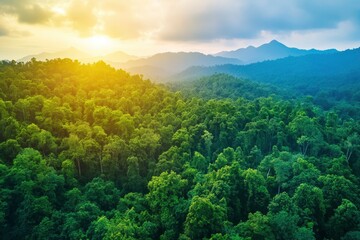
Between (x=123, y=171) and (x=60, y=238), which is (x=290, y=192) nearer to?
(x=123, y=171)

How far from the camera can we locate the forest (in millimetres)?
19594

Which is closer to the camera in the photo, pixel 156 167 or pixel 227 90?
pixel 156 167

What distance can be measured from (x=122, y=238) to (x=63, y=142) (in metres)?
15.2

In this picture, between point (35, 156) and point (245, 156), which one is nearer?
point (35, 156)

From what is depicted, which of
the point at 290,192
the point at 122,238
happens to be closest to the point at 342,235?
the point at 290,192

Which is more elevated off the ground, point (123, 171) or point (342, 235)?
point (123, 171)

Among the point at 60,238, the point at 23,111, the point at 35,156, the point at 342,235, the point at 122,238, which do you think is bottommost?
Result: the point at 342,235

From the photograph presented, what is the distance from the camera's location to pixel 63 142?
2878 cm

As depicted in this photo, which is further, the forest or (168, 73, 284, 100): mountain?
(168, 73, 284, 100): mountain

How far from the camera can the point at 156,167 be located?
29344 millimetres

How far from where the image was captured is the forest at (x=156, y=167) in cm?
1959

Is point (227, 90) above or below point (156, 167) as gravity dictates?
above

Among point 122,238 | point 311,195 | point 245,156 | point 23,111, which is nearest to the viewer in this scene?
→ point 122,238

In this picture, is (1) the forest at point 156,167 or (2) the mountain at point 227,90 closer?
(1) the forest at point 156,167
